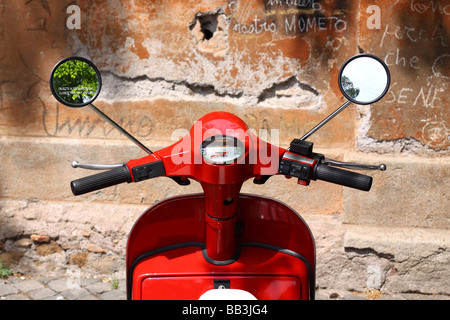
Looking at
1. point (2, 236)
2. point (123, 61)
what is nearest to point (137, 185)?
point (123, 61)

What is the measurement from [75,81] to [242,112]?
1717 mm

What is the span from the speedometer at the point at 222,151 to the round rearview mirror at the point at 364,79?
0.46 metres

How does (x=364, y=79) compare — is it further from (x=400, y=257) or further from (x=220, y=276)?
(x=400, y=257)

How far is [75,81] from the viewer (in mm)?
1755

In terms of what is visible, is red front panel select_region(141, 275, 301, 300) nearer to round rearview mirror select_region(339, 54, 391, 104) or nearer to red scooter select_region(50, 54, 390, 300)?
red scooter select_region(50, 54, 390, 300)

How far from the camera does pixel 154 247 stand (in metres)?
1.89

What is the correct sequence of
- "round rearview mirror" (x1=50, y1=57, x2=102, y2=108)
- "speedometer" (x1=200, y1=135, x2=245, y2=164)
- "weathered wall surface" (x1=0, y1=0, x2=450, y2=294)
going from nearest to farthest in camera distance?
1. "speedometer" (x1=200, y1=135, x2=245, y2=164)
2. "round rearview mirror" (x1=50, y1=57, x2=102, y2=108)
3. "weathered wall surface" (x1=0, y1=0, x2=450, y2=294)

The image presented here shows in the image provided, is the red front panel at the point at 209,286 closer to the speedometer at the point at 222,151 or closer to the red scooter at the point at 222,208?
the red scooter at the point at 222,208

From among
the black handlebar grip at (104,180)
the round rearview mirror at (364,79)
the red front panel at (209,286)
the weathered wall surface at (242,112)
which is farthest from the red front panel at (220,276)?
the weathered wall surface at (242,112)

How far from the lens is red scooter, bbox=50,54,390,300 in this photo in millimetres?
1584

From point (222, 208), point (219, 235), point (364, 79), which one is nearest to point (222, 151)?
point (222, 208)

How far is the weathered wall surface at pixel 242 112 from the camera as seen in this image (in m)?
3.20

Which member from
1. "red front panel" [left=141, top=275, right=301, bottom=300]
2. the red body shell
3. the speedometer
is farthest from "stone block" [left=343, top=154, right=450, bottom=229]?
the speedometer
